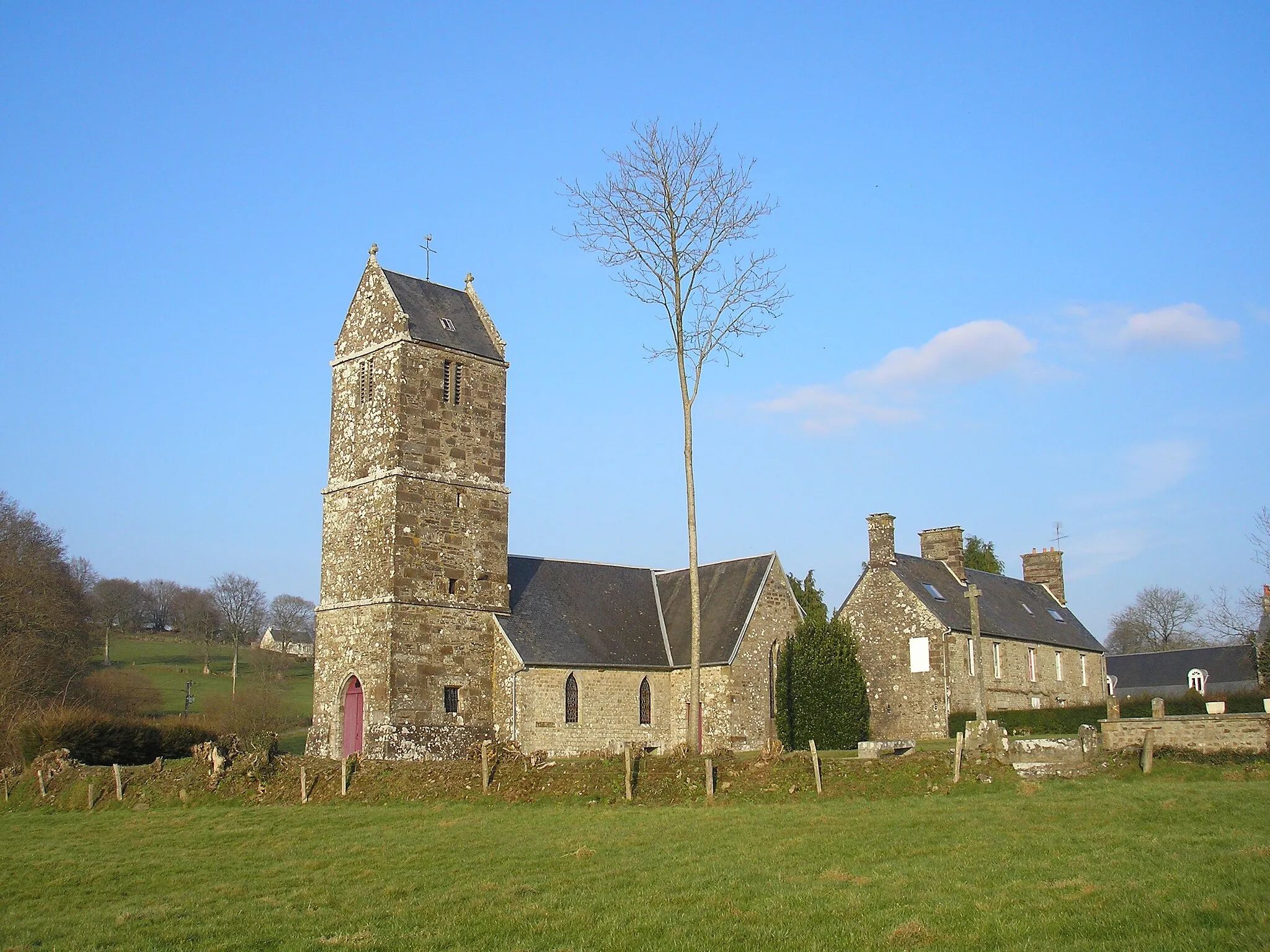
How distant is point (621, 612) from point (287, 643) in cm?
5974

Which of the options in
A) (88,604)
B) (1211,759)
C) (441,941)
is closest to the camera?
(441,941)

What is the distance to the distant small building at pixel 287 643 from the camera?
87.8 meters

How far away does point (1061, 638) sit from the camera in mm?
45156

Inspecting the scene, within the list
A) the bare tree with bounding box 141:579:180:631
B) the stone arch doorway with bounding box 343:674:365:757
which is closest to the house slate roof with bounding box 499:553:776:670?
the stone arch doorway with bounding box 343:674:365:757

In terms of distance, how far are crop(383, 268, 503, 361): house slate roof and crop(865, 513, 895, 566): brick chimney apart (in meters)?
14.6

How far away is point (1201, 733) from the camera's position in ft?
79.1

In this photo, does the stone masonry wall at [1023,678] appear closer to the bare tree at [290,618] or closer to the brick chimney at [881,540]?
the brick chimney at [881,540]

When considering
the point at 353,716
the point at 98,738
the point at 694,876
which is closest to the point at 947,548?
the point at 353,716

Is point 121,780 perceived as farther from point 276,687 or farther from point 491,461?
point 276,687

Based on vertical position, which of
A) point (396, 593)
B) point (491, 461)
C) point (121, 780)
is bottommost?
point (121, 780)

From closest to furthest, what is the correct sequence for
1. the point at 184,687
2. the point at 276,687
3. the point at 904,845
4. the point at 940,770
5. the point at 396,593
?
1. the point at 904,845
2. the point at 940,770
3. the point at 396,593
4. the point at 276,687
5. the point at 184,687

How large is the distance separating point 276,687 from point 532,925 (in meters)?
54.1

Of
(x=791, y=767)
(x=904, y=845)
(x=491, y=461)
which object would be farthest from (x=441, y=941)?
(x=491, y=461)

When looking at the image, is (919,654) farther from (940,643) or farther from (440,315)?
(440,315)
